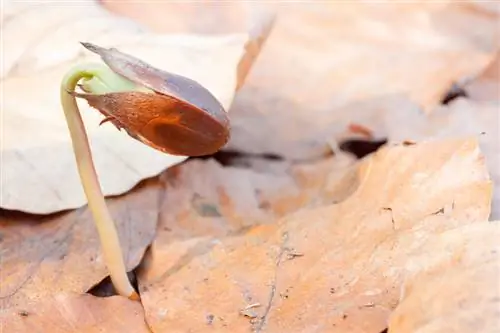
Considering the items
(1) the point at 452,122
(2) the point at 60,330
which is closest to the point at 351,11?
(1) the point at 452,122

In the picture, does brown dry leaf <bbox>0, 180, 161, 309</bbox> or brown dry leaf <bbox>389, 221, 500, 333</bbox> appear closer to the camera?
brown dry leaf <bbox>389, 221, 500, 333</bbox>

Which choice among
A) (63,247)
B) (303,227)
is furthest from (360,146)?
(63,247)

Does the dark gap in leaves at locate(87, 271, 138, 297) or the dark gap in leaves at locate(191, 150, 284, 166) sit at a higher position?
the dark gap in leaves at locate(87, 271, 138, 297)

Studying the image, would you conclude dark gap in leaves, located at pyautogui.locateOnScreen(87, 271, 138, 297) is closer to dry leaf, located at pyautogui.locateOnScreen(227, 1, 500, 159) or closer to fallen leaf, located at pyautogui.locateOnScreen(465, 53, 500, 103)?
dry leaf, located at pyautogui.locateOnScreen(227, 1, 500, 159)

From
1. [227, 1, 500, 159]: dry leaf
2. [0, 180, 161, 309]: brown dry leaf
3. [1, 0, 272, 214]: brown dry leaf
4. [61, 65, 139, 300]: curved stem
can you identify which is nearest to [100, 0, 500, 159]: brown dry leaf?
[227, 1, 500, 159]: dry leaf

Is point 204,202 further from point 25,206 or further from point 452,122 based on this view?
point 452,122

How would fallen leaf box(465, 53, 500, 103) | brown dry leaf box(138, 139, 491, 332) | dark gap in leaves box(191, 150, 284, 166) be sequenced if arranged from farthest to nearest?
fallen leaf box(465, 53, 500, 103) < dark gap in leaves box(191, 150, 284, 166) < brown dry leaf box(138, 139, 491, 332)

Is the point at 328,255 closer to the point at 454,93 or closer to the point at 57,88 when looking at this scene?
the point at 57,88

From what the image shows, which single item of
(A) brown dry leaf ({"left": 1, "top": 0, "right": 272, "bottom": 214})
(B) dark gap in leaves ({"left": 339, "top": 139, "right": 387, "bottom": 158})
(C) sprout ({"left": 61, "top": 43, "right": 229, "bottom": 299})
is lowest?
(B) dark gap in leaves ({"left": 339, "top": 139, "right": 387, "bottom": 158})
